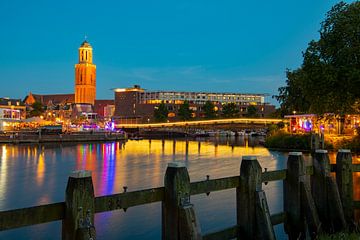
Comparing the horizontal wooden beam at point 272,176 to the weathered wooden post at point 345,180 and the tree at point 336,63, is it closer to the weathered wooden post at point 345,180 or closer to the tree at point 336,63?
the weathered wooden post at point 345,180

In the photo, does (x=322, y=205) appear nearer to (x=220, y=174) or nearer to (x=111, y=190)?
(x=111, y=190)

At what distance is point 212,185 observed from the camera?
11.8 m

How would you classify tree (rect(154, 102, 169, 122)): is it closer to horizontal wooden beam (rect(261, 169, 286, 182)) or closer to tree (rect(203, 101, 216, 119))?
tree (rect(203, 101, 216, 119))

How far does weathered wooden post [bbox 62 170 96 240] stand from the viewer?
8.38 meters

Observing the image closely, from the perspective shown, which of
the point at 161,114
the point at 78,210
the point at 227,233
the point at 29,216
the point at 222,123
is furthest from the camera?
the point at 161,114

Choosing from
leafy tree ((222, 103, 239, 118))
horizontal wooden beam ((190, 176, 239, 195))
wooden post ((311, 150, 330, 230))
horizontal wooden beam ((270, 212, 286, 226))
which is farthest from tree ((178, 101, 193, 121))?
horizontal wooden beam ((190, 176, 239, 195))

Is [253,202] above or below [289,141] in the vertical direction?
above

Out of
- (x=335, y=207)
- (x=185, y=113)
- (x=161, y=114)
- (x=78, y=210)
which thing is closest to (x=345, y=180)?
(x=335, y=207)

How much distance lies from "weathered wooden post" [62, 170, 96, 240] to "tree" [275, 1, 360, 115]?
3015 centimetres

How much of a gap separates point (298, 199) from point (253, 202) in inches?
108

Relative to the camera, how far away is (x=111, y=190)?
33.3 m

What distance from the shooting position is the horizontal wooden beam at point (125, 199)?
9243mm

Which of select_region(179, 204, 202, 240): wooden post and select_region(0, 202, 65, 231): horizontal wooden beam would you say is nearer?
select_region(0, 202, 65, 231): horizontal wooden beam

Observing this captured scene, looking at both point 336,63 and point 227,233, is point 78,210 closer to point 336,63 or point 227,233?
point 227,233
